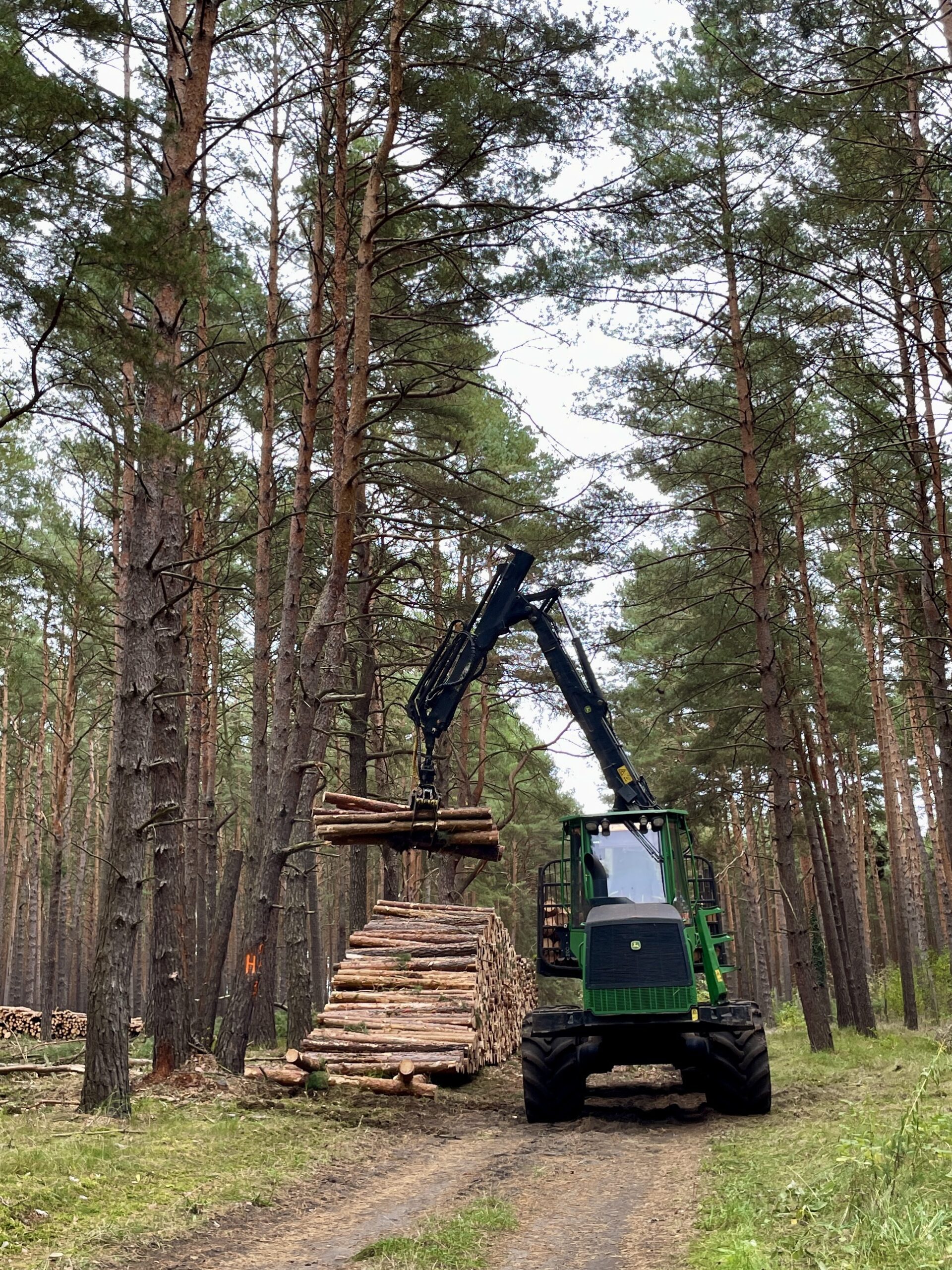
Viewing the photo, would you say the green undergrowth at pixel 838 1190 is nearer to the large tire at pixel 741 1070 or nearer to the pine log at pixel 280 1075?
the large tire at pixel 741 1070

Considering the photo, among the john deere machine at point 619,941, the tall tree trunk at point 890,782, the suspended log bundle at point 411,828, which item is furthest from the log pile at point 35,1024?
the tall tree trunk at point 890,782

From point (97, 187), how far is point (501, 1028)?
1305 centimetres

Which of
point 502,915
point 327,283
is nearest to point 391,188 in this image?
point 327,283

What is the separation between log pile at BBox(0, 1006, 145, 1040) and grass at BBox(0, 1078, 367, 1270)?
14.3 m

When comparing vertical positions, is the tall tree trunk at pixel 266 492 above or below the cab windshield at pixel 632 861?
above

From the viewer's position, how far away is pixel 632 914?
406 inches

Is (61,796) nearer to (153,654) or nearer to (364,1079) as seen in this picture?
(364,1079)

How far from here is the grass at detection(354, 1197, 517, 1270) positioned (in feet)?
15.6

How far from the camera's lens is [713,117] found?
46.7ft

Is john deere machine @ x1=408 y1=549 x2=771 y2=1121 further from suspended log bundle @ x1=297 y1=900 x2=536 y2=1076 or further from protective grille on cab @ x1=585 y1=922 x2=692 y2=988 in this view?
suspended log bundle @ x1=297 y1=900 x2=536 y2=1076

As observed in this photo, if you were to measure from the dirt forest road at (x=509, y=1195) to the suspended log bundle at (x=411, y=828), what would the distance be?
3.12 meters

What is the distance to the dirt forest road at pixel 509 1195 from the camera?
16.4 ft

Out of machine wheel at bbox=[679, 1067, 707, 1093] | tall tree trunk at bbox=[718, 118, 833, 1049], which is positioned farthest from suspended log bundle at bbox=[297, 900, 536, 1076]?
tall tree trunk at bbox=[718, 118, 833, 1049]

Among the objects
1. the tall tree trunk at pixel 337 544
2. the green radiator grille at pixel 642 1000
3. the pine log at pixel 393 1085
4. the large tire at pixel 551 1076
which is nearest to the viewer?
the green radiator grille at pixel 642 1000
